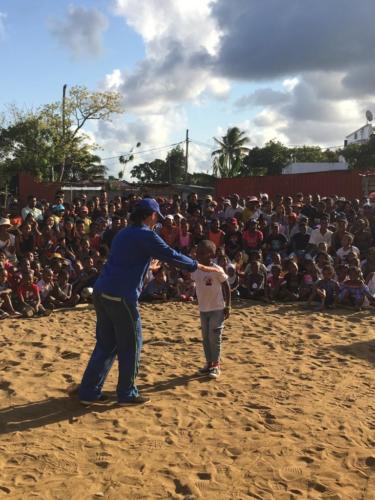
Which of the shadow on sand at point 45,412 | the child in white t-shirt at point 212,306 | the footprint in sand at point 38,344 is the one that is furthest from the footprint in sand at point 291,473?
the footprint in sand at point 38,344

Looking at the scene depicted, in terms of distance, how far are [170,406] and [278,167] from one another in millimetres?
41234

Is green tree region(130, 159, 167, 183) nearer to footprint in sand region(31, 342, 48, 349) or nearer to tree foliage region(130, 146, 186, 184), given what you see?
tree foliage region(130, 146, 186, 184)

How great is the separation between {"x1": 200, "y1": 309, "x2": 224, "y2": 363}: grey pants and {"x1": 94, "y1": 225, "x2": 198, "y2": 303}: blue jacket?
1.22 meters

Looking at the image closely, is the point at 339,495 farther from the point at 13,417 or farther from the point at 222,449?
the point at 13,417

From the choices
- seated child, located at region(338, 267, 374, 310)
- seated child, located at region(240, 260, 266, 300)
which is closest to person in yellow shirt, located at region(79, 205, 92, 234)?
seated child, located at region(240, 260, 266, 300)

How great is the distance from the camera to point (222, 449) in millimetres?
3668

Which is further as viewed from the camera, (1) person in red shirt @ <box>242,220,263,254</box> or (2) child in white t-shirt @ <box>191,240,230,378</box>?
(1) person in red shirt @ <box>242,220,263,254</box>

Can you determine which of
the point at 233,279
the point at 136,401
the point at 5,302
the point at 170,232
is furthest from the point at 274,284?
the point at 136,401

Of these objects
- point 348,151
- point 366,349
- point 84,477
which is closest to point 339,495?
point 84,477

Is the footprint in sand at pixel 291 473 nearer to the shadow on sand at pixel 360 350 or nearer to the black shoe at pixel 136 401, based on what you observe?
the black shoe at pixel 136 401

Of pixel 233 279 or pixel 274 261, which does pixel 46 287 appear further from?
pixel 274 261

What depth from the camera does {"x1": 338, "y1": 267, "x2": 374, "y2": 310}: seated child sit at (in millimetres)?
8953

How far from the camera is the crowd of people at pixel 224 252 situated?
9.05 metres

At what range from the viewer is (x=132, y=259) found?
4.21 m
